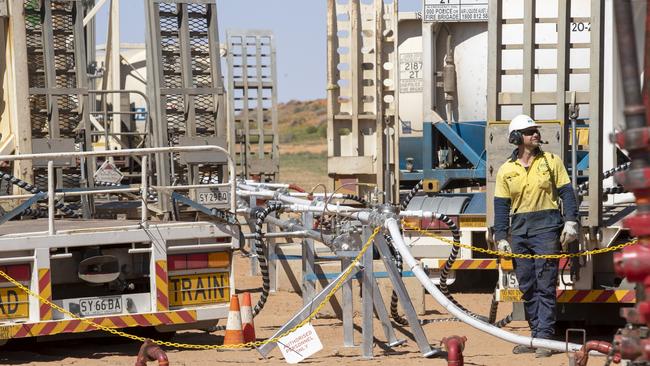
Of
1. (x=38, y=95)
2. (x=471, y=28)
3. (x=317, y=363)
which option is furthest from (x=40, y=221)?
(x=471, y=28)

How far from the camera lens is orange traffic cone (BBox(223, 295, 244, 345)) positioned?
11594mm

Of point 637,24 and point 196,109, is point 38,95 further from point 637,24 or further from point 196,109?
point 637,24

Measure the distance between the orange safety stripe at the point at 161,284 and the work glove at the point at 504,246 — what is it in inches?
106

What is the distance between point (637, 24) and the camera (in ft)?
20.6

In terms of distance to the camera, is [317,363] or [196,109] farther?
[196,109]

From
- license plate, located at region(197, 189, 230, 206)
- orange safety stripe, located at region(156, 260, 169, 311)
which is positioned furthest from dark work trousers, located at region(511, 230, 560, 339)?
orange safety stripe, located at region(156, 260, 169, 311)

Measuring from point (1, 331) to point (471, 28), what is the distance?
9122 millimetres

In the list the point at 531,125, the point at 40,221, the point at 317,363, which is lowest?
the point at 317,363

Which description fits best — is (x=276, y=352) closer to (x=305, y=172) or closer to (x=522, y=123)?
(x=522, y=123)

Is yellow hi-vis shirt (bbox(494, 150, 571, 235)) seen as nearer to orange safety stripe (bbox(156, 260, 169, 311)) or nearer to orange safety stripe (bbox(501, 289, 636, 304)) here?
orange safety stripe (bbox(501, 289, 636, 304))

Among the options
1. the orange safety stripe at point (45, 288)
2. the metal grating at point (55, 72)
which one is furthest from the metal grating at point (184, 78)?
the orange safety stripe at point (45, 288)

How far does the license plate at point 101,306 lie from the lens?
11.3 m

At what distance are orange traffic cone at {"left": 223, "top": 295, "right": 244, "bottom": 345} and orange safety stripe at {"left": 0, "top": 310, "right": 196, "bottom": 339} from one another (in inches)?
13.1

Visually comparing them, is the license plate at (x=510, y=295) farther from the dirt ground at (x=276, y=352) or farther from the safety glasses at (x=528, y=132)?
the safety glasses at (x=528, y=132)
